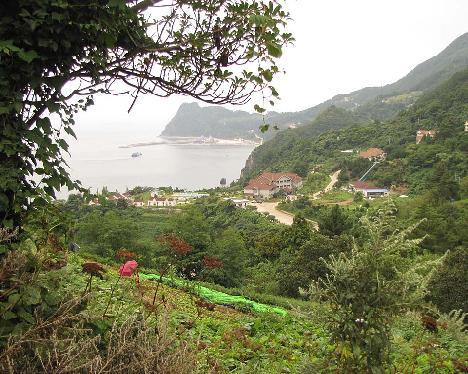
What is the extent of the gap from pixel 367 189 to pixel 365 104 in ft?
300

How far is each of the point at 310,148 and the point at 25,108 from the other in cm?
7047

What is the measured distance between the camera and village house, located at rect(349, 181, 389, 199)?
132ft

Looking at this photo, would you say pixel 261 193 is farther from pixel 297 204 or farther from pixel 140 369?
pixel 140 369

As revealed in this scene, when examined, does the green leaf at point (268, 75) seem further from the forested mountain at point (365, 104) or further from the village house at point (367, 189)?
the forested mountain at point (365, 104)

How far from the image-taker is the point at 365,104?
125562mm

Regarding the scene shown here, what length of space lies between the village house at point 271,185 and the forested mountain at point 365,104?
48.7 metres

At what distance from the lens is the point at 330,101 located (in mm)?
176750

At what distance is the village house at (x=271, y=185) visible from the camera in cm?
5262

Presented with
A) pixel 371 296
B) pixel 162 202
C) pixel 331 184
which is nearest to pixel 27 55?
pixel 371 296

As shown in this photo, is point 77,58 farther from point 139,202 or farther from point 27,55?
point 139,202

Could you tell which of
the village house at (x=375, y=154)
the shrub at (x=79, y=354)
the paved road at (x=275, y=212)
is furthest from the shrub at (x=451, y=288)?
the village house at (x=375, y=154)

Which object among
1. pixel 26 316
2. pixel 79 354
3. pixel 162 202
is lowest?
pixel 162 202

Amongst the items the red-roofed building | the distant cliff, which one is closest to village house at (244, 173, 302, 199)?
the red-roofed building

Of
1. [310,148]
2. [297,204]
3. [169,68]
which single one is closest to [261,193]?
[297,204]
